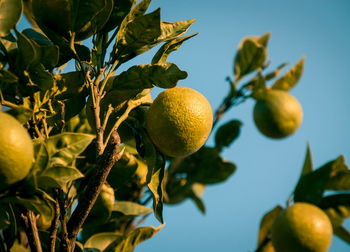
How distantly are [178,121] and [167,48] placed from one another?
24 centimetres

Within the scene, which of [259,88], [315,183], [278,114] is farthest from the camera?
[259,88]

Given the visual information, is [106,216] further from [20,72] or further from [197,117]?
[20,72]

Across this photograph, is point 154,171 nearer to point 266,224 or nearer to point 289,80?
point 266,224

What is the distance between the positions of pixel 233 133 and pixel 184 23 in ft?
4.92

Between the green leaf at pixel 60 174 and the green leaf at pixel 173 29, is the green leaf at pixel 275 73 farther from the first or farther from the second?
the green leaf at pixel 60 174

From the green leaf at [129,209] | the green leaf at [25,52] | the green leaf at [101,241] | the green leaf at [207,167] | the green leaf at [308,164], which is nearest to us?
the green leaf at [25,52]

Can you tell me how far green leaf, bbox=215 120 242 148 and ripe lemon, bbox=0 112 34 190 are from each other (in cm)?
190

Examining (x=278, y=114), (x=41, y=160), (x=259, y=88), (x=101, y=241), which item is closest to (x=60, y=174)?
(x=41, y=160)

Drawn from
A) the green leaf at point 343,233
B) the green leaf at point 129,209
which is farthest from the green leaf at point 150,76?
the green leaf at point 343,233

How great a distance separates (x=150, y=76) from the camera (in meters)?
1.22

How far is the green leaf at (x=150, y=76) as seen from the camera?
1.19m

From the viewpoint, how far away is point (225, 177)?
8.52 ft

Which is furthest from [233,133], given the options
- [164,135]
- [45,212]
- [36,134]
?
[45,212]

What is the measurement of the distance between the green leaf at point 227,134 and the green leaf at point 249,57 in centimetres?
34
